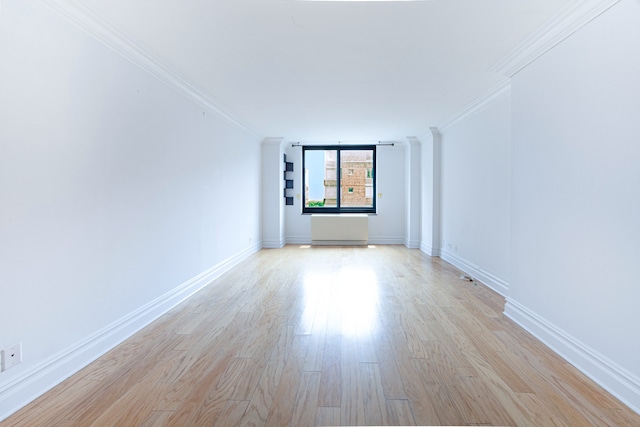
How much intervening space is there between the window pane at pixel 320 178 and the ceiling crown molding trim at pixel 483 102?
3.13 m

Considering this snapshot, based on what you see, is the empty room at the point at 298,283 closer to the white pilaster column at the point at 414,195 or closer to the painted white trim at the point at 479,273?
the painted white trim at the point at 479,273

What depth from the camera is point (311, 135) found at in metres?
6.68

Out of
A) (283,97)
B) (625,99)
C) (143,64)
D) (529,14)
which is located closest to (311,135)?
(283,97)

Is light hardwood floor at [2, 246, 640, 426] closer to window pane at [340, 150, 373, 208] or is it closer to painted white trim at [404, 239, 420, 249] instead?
painted white trim at [404, 239, 420, 249]

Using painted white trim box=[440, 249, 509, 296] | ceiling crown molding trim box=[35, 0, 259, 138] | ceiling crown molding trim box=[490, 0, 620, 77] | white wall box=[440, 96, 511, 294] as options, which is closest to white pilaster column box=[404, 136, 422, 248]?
white wall box=[440, 96, 511, 294]

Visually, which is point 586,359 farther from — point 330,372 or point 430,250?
point 430,250

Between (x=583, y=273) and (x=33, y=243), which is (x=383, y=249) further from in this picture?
(x=33, y=243)

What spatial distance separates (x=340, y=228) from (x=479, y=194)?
358cm

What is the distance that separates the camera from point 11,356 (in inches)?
65.5

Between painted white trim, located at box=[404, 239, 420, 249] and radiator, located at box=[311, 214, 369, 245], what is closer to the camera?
painted white trim, located at box=[404, 239, 420, 249]

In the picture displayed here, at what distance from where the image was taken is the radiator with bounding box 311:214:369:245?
7438 millimetres

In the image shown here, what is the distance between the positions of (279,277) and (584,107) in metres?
3.60

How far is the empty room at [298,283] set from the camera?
1722 mm

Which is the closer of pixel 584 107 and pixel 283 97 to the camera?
pixel 584 107
